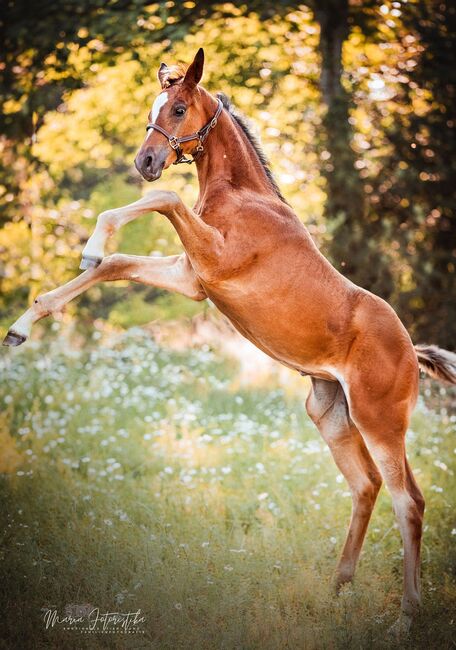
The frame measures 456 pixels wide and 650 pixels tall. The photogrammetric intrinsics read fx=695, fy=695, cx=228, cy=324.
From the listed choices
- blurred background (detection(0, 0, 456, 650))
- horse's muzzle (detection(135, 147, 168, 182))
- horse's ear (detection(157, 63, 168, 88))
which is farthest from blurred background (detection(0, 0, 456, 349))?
horse's muzzle (detection(135, 147, 168, 182))

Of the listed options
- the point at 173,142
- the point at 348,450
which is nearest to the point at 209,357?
the point at 348,450

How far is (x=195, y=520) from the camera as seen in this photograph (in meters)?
5.97

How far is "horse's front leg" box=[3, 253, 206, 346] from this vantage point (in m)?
4.56

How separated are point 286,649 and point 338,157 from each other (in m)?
8.42

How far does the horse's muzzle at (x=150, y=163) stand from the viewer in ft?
14.4

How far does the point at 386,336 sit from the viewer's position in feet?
17.4

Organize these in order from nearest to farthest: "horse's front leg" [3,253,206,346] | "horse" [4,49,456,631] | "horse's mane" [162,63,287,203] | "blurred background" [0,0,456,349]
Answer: "horse's front leg" [3,253,206,346], "horse" [4,49,456,631], "horse's mane" [162,63,287,203], "blurred background" [0,0,456,349]

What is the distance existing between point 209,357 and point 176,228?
256 inches

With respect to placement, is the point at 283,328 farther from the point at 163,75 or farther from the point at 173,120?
the point at 163,75

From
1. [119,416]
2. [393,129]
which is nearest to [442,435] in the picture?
[119,416]

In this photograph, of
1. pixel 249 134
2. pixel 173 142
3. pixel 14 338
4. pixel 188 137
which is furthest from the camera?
pixel 249 134

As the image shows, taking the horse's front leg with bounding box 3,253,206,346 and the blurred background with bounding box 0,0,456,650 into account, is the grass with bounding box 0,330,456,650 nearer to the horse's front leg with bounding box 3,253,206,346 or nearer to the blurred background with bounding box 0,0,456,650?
the blurred background with bounding box 0,0,456,650

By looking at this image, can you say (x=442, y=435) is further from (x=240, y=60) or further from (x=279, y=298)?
(x=240, y=60)

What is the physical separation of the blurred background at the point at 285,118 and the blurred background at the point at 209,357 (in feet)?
0.13
